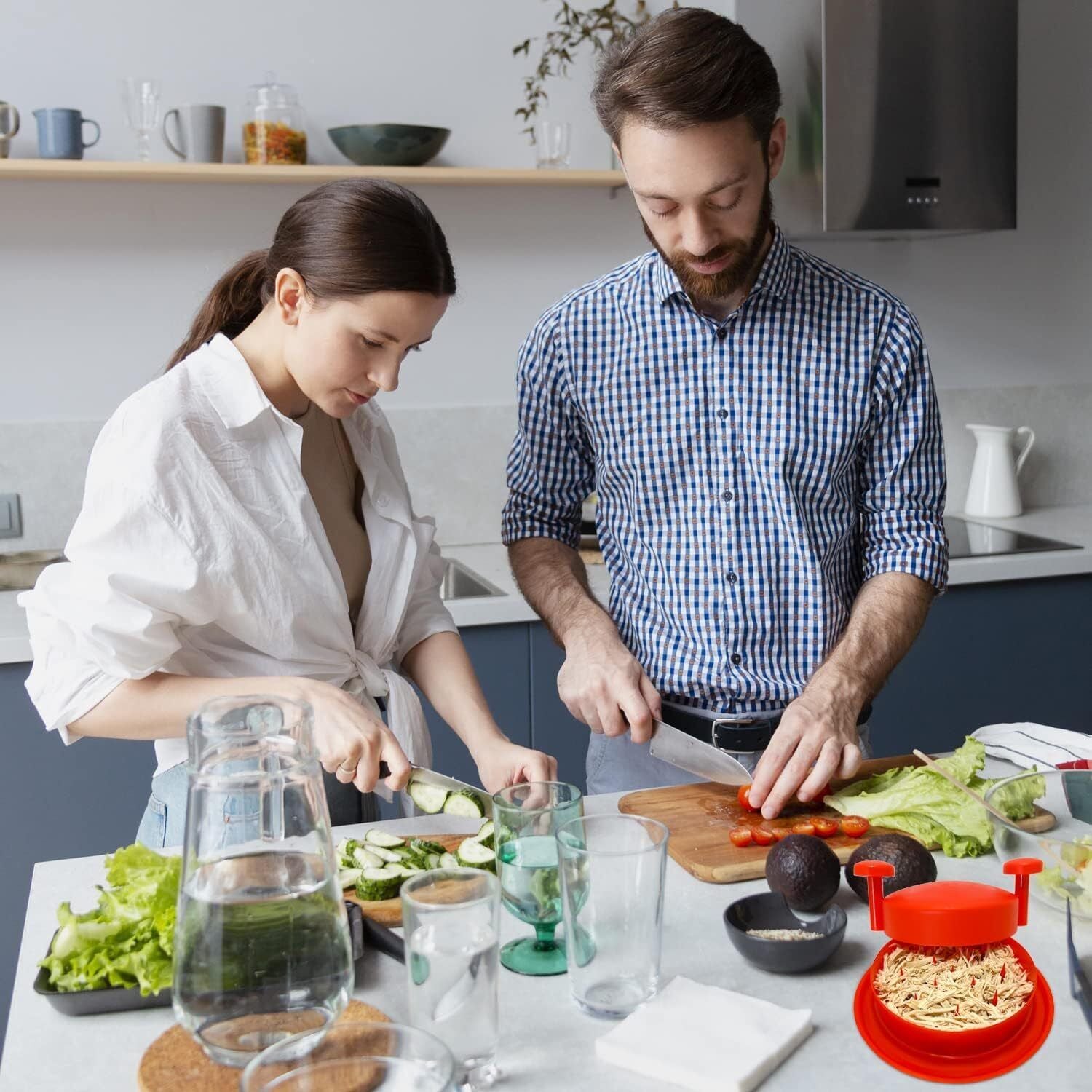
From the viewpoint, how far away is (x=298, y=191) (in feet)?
10.1

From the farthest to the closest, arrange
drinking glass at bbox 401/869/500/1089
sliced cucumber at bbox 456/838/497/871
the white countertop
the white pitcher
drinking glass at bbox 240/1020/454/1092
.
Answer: the white pitcher, the white countertop, sliced cucumber at bbox 456/838/497/871, drinking glass at bbox 401/869/500/1089, drinking glass at bbox 240/1020/454/1092

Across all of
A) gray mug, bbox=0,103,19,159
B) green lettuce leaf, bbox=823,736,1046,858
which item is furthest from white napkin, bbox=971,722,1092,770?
gray mug, bbox=0,103,19,159

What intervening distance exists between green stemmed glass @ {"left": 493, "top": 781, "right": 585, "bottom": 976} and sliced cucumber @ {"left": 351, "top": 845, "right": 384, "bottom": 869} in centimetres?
15

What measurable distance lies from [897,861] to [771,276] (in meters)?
0.89

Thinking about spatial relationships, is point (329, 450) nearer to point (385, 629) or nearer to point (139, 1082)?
point (385, 629)

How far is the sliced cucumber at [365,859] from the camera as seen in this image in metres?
1.30

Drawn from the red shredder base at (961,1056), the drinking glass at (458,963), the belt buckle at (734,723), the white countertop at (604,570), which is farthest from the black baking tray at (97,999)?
the white countertop at (604,570)

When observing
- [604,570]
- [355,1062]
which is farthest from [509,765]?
[604,570]

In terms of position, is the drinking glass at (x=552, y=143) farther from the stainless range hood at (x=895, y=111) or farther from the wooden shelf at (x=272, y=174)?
the stainless range hood at (x=895, y=111)

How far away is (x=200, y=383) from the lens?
60.2 inches

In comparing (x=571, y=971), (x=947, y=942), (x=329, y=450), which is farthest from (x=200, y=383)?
(x=947, y=942)

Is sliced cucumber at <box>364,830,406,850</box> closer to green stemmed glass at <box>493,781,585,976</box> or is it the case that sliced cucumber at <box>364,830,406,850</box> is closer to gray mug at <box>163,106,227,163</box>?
green stemmed glass at <box>493,781,585,976</box>

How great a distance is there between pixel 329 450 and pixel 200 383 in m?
0.27

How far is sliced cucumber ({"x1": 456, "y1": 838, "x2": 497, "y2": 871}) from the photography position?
1.30 metres
